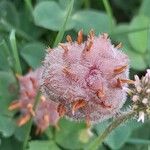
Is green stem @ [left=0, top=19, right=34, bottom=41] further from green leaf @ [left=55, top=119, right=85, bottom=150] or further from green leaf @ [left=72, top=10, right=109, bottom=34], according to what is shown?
green leaf @ [left=55, top=119, right=85, bottom=150]

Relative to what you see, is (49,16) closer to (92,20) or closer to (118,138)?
(92,20)

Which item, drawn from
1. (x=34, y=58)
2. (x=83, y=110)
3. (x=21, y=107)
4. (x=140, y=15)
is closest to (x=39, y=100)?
(x=21, y=107)

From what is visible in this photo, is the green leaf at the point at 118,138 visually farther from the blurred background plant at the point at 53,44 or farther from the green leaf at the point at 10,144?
the green leaf at the point at 10,144

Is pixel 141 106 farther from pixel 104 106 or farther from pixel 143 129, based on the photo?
pixel 143 129

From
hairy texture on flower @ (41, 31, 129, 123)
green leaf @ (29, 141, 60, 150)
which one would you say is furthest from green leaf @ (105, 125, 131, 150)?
hairy texture on flower @ (41, 31, 129, 123)

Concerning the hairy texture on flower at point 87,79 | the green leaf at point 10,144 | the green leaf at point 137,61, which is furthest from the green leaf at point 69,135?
the hairy texture on flower at point 87,79

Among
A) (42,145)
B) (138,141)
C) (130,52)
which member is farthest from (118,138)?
(130,52)
